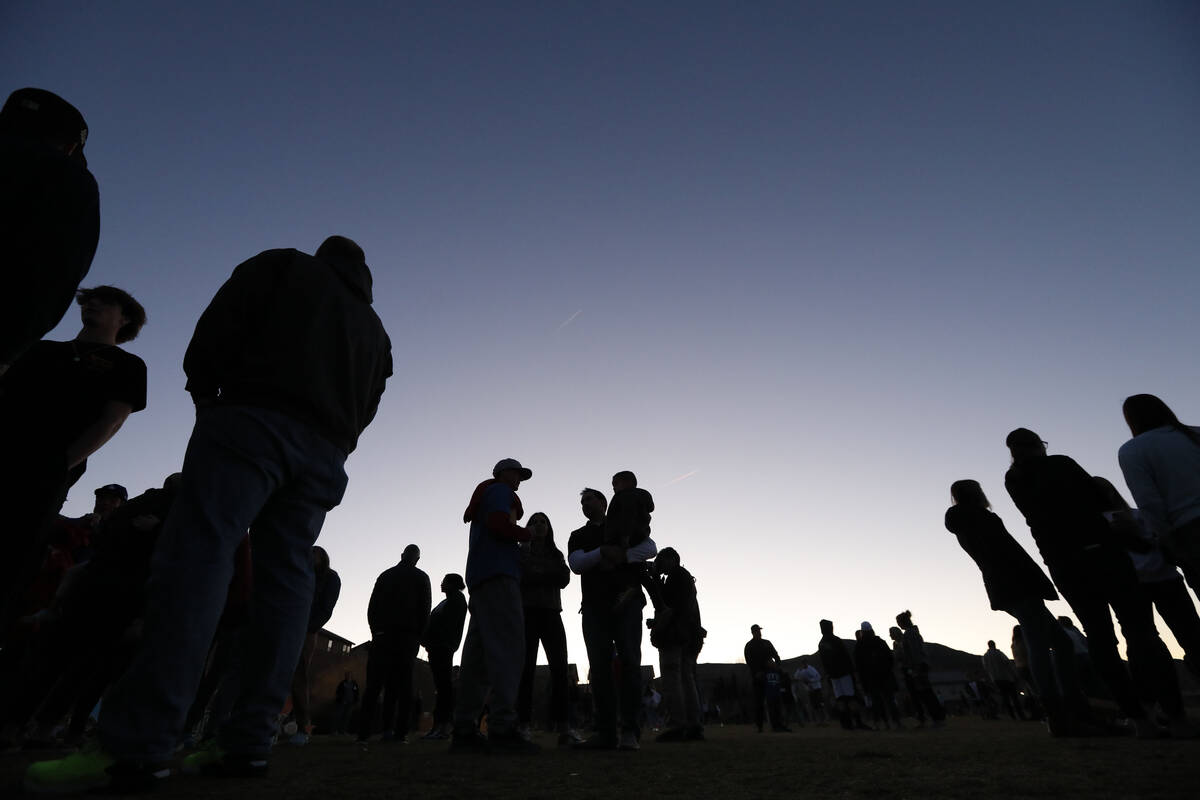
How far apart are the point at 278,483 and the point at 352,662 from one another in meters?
32.7

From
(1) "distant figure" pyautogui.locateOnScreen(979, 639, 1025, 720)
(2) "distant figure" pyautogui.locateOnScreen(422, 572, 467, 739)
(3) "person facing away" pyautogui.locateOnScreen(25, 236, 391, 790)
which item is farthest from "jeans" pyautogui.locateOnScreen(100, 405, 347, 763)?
(1) "distant figure" pyautogui.locateOnScreen(979, 639, 1025, 720)

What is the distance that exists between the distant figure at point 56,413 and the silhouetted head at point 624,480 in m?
3.56

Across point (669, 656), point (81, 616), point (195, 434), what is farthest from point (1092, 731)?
point (81, 616)

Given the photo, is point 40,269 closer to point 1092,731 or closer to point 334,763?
point 334,763

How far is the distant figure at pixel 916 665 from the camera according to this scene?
1004 centimetres

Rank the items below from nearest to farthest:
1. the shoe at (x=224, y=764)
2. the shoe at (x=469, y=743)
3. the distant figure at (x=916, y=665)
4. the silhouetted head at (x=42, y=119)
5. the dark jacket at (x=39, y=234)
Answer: the dark jacket at (x=39, y=234)
the silhouetted head at (x=42, y=119)
the shoe at (x=224, y=764)
the shoe at (x=469, y=743)
the distant figure at (x=916, y=665)

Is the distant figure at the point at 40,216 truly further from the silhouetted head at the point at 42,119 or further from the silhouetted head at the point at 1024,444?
the silhouetted head at the point at 1024,444

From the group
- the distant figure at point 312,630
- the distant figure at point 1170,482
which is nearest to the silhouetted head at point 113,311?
Result: the distant figure at point 312,630

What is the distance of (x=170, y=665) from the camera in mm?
1892

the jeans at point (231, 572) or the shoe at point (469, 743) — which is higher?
the jeans at point (231, 572)

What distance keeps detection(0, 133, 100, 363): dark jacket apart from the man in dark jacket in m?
5.67

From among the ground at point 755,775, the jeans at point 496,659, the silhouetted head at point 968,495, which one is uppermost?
the silhouetted head at point 968,495

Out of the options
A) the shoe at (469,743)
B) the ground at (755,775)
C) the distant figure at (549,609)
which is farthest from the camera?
the distant figure at (549,609)

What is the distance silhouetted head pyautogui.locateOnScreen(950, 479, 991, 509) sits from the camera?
16.9 feet
